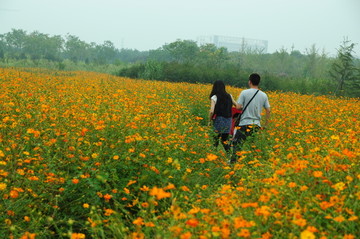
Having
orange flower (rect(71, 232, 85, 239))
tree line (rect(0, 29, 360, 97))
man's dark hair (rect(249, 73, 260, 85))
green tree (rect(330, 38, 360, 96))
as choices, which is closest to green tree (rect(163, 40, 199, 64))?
tree line (rect(0, 29, 360, 97))

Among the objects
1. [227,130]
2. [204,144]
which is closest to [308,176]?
[204,144]

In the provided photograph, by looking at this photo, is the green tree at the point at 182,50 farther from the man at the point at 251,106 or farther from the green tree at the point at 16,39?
the man at the point at 251,106

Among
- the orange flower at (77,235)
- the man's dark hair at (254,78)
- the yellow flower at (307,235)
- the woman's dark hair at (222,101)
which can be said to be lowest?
the orange flower at (77,235)

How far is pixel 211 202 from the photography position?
2.80 m

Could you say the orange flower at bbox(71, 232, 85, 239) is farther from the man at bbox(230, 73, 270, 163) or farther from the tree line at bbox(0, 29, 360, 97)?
the tree line at bbox(0, 29, 360, 97)

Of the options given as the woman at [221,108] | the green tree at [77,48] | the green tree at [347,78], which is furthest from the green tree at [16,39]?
the woman at [221,108]

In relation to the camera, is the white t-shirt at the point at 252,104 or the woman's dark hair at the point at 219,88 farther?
the woman's dark hair at the point at 219,88

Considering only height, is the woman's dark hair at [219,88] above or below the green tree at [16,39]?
below

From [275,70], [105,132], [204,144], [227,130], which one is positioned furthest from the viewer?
[275,70]

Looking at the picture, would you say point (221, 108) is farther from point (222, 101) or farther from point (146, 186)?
point (146, 186)

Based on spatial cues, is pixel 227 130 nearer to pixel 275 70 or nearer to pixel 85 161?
pixel 85 161

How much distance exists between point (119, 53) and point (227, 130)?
13866 centimetres

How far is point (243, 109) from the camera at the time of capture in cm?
571

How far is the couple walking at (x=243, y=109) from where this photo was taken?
18.5ft
